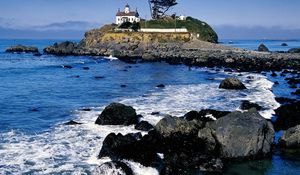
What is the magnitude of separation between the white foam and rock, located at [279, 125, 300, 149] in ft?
25.5

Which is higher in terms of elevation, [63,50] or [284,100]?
[63,50]

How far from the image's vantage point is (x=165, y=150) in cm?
2236

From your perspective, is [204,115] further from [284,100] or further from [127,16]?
[127,16]

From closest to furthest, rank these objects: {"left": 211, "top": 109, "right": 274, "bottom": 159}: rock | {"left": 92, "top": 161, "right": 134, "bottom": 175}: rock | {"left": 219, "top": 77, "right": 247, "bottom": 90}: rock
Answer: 1. {"left": 92, "top": 161, "right": 134, "bottom": 175}: rock
2. {"left": 211, "top": 109, "right": 274, "bottom": 159}: rock
3. {"left": 219, "top": 77, "right": 247, "bottom": 90}: rock

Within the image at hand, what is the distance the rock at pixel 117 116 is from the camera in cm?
2891

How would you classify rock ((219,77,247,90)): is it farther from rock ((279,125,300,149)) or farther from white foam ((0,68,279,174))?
rock ((279,125,300,149))

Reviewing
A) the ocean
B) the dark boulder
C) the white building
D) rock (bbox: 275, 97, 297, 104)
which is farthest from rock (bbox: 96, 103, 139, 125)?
the white building

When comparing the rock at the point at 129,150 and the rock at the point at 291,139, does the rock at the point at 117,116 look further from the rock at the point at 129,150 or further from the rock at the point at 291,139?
the rock at the point at 291,139

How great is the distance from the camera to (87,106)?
37.5 meters

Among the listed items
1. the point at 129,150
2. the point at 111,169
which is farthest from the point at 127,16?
the point at 111,169

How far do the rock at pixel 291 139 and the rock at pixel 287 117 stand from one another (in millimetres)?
4074

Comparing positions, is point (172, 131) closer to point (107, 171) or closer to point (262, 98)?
point (107, 171)

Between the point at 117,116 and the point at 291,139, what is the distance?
1232 centimetres

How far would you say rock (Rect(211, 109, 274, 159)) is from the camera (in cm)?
2183
